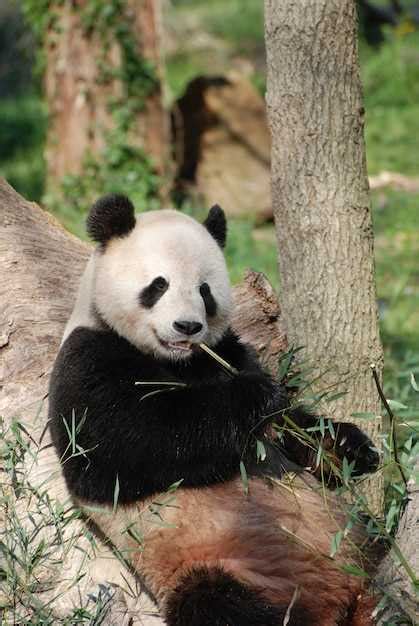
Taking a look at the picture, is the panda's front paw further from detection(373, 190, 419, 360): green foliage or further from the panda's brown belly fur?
detection(373, 190, 419, 360): green foliage

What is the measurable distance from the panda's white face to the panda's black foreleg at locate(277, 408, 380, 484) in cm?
42

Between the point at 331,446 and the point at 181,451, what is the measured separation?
56cm

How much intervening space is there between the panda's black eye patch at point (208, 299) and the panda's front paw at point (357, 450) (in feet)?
1.91

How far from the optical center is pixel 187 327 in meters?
2.79

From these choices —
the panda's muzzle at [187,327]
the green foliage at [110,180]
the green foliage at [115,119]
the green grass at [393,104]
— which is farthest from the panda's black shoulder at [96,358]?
the green grass at [393,104]

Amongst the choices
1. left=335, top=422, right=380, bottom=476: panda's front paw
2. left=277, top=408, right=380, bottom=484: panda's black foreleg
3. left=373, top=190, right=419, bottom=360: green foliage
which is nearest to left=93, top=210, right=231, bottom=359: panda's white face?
left=277, top=408, right=380, bottom=484: panda's black foreleg

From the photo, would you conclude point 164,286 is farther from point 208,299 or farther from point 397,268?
point 397,268

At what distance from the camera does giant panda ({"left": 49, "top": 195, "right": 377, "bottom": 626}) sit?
2787 millimetres

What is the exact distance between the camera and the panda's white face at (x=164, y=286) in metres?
2.85

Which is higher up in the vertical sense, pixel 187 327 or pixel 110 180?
pixel 187 327

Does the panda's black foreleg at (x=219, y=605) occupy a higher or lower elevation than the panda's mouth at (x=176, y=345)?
lower

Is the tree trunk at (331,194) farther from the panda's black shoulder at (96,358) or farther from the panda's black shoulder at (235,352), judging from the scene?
the panda's black shoulder at (96,358)

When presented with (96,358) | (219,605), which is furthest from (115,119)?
(219,605)

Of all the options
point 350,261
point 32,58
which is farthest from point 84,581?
point 32,58
